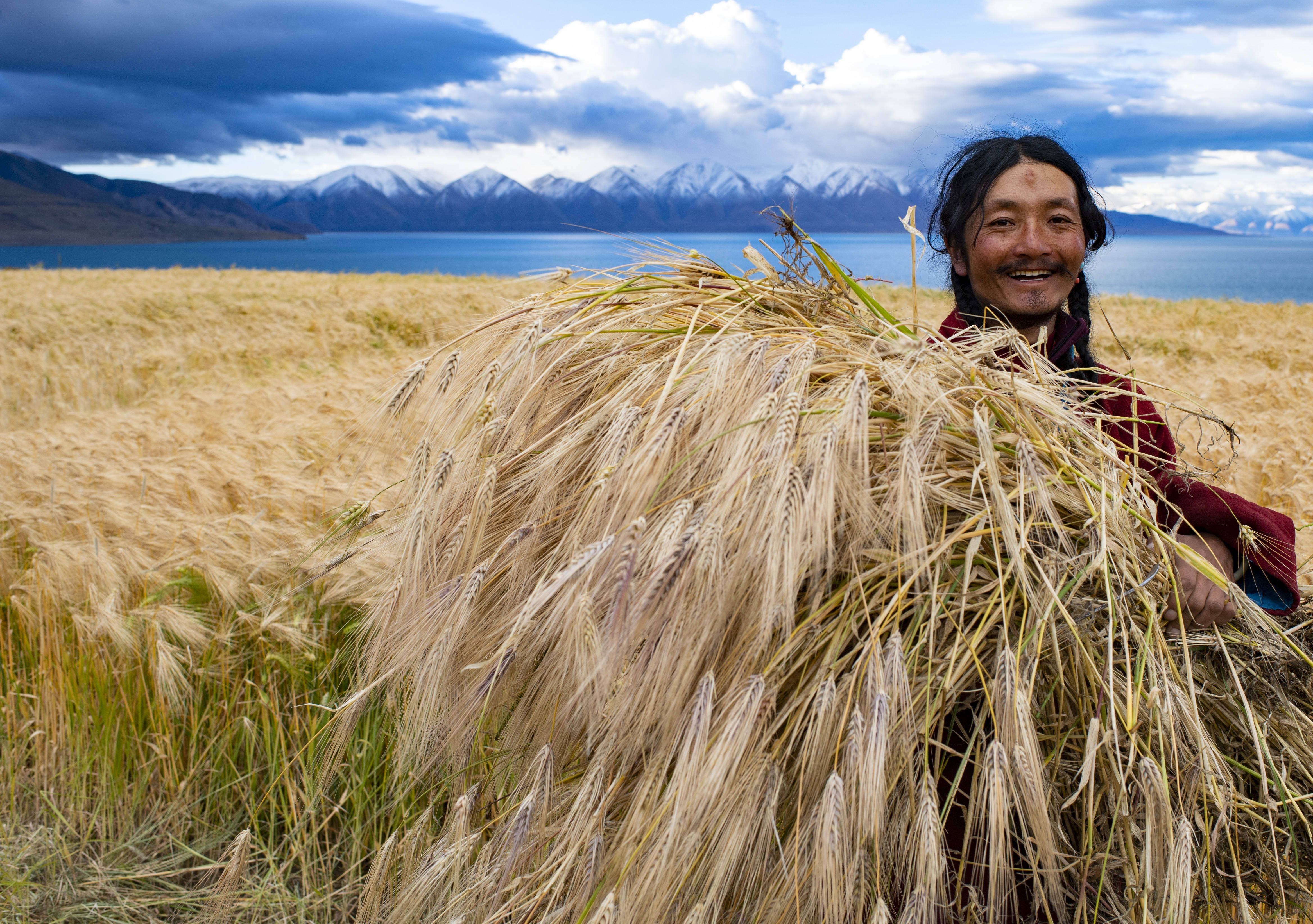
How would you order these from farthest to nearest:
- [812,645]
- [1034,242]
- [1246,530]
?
[1034,242] → [1246,530] → [812,645]

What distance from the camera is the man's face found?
2.06 metres

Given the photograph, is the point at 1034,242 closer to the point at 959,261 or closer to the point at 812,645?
the point at 959,261

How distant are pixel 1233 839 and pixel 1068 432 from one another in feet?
2.66

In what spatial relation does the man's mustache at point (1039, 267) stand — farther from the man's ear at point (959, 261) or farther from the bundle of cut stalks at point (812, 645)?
the bundle of cut stalks at point (812, 645)

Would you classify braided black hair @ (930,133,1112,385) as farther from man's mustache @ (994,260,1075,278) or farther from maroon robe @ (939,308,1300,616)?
maroon robe @ (939,308,1300,616)

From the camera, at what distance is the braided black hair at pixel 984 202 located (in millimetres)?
2154

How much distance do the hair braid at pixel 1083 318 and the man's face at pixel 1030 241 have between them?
148 mm

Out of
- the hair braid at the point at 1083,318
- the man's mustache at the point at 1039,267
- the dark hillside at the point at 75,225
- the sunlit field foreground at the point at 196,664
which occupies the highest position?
the dark hillside at the point at 75,225

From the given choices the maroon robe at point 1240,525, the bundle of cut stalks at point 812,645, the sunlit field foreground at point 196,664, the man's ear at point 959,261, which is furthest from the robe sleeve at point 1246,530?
the sunlit field foreground at point 196,664

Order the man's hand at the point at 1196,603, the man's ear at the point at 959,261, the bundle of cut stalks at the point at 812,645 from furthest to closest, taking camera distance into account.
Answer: the man's ear at the point at 959,261, the man's hand at the point at 1196,603, the bundle of cut stalks at the point at 812,645

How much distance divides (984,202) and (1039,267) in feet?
0.74

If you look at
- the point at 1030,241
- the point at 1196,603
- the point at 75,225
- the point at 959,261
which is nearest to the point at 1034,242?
the point at 1030,241

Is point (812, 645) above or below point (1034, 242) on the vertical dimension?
below

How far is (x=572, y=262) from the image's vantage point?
2.11 metres
